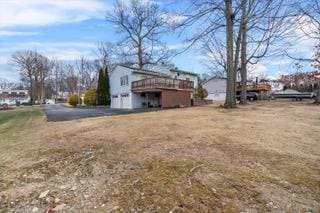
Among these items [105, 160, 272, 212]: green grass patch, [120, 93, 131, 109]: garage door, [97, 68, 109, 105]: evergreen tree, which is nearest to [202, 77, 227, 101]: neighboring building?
[97, 68, 109, 105]: evergreen tree

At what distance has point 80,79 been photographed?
8125 centimetres

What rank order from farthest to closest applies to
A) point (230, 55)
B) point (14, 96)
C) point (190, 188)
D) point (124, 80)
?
point (14, 96)
point (124, 80)
point (230, 55)
point (190, 188)

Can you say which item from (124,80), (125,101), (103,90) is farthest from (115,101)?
(124,80)

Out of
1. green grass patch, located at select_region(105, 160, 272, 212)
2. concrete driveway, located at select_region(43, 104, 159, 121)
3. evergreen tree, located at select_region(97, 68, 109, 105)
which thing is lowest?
green grass patch, located at select_region(105, 160, 272, 212)

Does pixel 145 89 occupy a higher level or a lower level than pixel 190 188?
higher

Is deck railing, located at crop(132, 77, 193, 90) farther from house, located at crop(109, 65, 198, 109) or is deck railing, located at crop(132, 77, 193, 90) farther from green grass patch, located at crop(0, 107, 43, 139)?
green grass patch, located at crop(0, 107, 43, 139)

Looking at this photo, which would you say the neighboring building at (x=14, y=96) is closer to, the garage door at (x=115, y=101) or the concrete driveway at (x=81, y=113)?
the garage door at (x=115, y=101)

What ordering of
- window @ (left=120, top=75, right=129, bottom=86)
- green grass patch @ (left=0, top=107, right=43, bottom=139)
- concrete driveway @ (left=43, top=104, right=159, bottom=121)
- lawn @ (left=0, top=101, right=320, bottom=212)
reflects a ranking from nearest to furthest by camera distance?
1. lawn @ (left=0, top=101, right=320, bottom=212)
2. green grass patch @ (left=0, top=107, right=43, bottom=139)
3. concrete driveway @ (left=43, top=104, right=159, bottom=121)
4. window @ (left=120, top=75, right=129, bottom=86)

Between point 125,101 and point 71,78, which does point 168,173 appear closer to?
point 125,101

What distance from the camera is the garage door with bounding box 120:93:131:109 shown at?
34844mm

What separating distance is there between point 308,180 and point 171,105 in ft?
80.7

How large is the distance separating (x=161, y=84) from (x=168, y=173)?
23701 millimetres

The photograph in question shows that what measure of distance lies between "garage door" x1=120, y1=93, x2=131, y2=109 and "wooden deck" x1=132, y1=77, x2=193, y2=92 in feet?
5.74

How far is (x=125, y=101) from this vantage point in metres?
35.8
